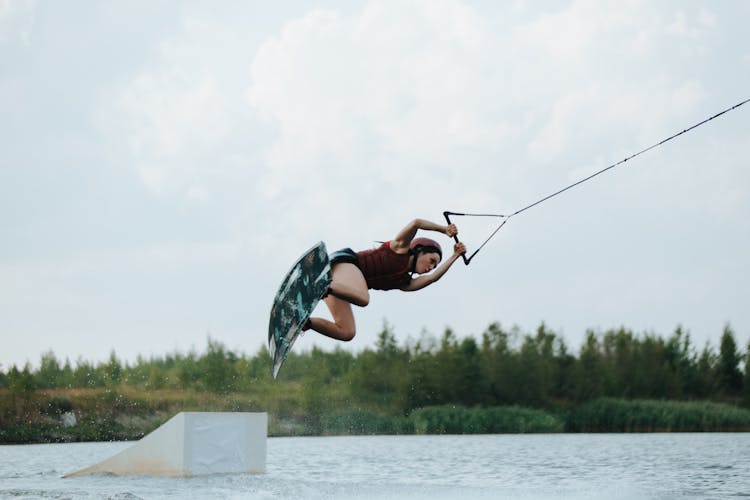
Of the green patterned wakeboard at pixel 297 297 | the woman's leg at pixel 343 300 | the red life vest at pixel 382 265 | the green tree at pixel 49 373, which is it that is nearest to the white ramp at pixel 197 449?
the green patterned wakeboard at pixel 297 297

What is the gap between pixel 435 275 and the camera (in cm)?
921

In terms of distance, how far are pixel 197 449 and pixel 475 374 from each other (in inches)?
1006

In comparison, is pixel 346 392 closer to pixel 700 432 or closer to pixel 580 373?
pixel 580 373

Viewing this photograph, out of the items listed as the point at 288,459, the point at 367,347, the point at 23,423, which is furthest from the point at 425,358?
the point at 288,459

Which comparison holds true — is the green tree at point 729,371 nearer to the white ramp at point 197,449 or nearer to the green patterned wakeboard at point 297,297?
the white ramp at point 197,449

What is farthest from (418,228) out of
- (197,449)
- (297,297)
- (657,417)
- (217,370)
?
(217,370)

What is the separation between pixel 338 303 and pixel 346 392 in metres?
30.0

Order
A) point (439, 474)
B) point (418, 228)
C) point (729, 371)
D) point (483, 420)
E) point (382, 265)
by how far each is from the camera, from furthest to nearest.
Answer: point (729, 371) < point (483, 420) < point (439, 474) < point (382, 265) < point (418, 228)

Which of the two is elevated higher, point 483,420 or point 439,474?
point 483,420

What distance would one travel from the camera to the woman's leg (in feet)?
29.1

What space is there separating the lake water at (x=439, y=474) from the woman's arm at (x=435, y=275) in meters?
4.69

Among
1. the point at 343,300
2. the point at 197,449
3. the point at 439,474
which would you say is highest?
the point at 343,300

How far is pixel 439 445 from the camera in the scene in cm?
2862

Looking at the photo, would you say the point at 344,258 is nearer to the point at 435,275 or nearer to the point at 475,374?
the point at 435,275
